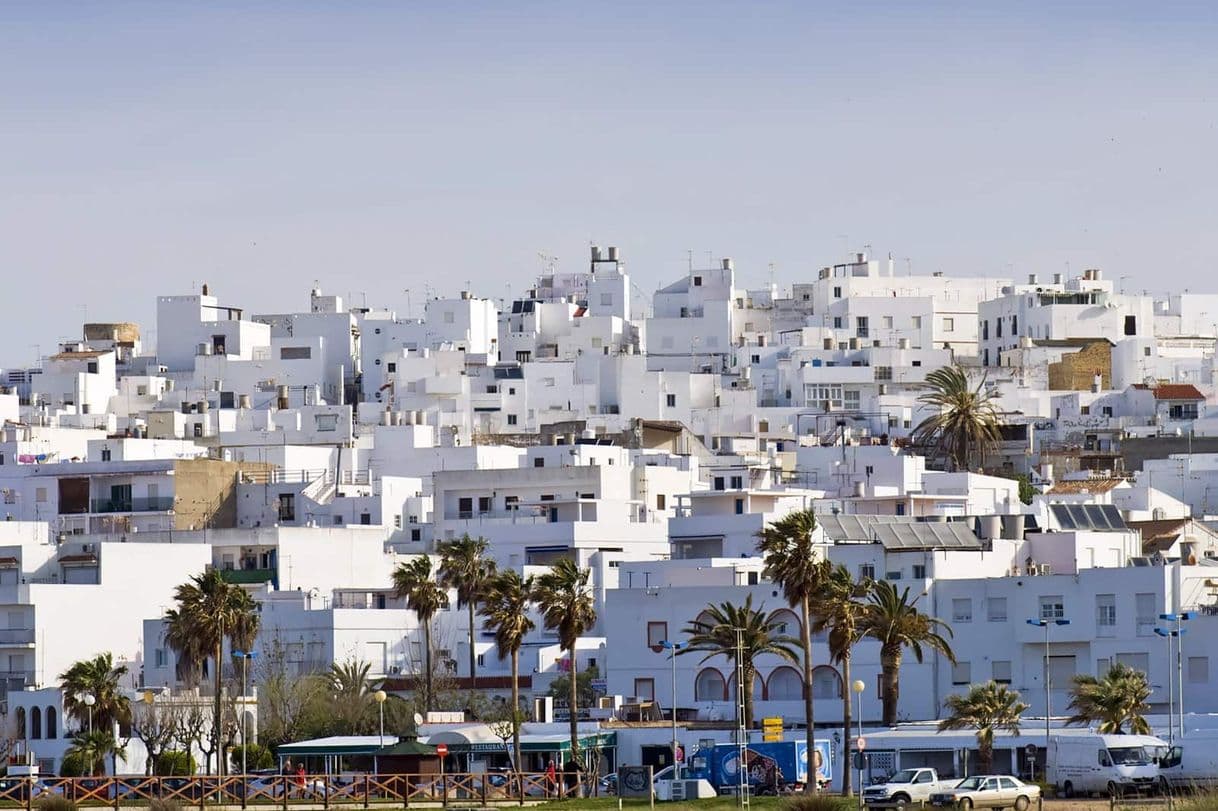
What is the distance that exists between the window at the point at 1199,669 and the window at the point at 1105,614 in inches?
101

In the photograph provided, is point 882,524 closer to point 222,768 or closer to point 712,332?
point 222,768

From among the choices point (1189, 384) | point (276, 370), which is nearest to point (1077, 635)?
point (1189, 384)

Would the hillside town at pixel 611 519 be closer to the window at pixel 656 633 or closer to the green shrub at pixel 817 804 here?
the window at pixel 656 633

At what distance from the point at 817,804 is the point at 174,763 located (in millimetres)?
28458

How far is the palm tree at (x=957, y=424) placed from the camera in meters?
132

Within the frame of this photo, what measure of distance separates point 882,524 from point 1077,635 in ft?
34.2

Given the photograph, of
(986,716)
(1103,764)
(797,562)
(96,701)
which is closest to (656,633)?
(797,562)

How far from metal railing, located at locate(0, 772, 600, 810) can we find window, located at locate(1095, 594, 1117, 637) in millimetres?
19000

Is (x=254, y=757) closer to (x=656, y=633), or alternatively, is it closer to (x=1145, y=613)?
(x=656, y=633)

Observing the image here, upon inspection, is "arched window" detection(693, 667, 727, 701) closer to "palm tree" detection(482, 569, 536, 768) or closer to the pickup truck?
"palm tree" detection(482, 569, 536, 768)

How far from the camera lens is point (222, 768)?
8106 cm

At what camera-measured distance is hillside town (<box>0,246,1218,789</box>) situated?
82625 millimetres

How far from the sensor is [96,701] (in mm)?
85500

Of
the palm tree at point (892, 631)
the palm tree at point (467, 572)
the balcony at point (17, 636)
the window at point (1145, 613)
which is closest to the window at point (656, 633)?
the palm tree at point (467, 572)
